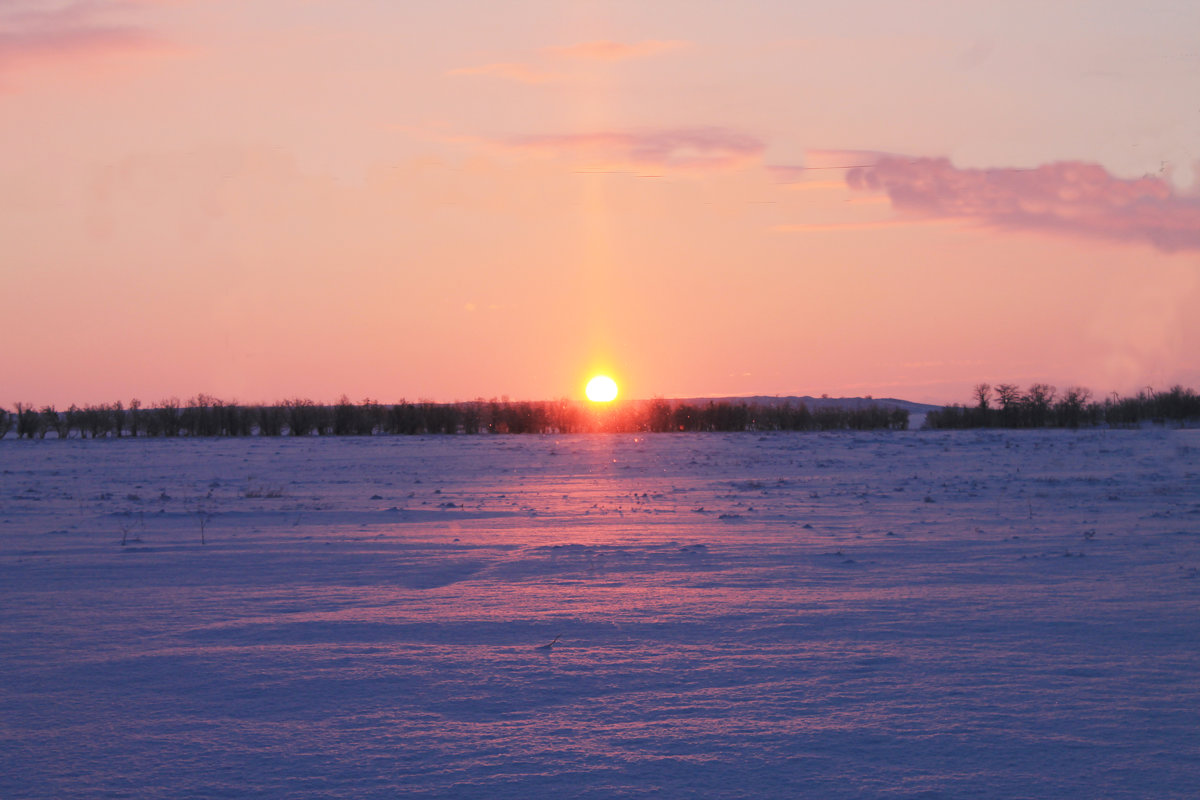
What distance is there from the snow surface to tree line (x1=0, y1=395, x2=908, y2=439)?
38375 millimetres

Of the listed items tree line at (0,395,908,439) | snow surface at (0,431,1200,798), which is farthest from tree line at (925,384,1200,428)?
snow surface at (0,431,1200,798)

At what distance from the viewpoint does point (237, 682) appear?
5488 millimetres

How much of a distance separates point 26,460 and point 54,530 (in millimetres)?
20591

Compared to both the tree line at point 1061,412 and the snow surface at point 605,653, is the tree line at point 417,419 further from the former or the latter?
the snow surface at point 605,653

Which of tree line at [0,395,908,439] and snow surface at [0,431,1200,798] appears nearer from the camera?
snow surface at [0,431,1200,798]

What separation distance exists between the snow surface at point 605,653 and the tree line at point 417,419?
38375 millimetres

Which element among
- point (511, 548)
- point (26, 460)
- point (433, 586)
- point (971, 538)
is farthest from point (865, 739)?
point (26, 460)

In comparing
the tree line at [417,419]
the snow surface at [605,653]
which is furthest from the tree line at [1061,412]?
the snow surface at [605,653]

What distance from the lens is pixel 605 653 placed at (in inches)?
241

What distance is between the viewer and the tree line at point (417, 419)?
52312 mm

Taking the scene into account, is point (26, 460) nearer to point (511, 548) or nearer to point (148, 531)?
point (148, 531)

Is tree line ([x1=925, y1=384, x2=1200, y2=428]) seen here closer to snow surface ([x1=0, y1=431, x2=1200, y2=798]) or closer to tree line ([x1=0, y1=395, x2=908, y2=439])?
tree line ([x1=0, y1=395, x2=908, y2=439])

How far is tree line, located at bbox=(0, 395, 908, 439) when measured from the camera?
5231 cm

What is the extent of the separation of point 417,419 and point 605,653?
159ft
